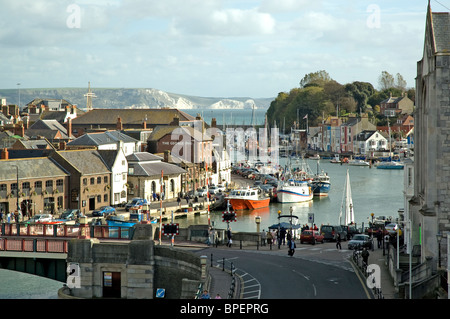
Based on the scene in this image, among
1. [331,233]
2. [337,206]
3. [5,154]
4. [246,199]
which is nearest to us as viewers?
[331,233]

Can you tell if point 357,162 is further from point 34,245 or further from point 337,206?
point 34,245

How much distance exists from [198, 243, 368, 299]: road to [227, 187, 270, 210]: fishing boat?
42.5 meters

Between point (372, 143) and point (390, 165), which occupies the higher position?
point (372, 143)

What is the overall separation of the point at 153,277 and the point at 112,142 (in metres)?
55.9

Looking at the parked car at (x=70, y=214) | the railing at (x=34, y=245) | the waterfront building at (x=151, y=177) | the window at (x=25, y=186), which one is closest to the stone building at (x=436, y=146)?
the railing at (x=34, y=245)

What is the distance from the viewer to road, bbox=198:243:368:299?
110 ft

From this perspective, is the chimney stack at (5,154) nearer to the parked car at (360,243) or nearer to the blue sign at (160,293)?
the parked car at (360,243)

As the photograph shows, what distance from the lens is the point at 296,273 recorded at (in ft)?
125

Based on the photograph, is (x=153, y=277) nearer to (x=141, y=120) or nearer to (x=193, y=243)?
(x=193, y=243)

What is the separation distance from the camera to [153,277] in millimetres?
40875

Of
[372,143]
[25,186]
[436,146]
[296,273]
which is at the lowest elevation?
[296,273]

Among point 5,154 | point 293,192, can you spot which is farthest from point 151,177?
point 293,192

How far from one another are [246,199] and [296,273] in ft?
175
